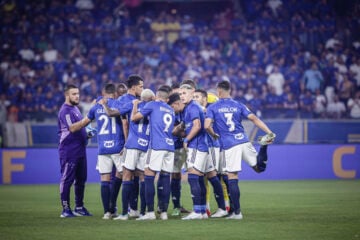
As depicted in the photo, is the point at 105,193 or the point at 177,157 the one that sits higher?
the point at 177,157

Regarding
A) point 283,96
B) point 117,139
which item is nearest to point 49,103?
point 283,96

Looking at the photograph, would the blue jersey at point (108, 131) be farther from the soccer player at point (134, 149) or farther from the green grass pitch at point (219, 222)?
the green grass pitch at point (219, 222)

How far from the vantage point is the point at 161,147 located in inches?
518

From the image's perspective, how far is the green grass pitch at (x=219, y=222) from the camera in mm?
11039

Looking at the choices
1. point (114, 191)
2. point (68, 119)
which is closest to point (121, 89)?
point (68, 119)

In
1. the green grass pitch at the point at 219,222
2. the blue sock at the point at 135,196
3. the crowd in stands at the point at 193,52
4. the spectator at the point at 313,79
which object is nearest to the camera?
the green grass pitch at the point at 219,222

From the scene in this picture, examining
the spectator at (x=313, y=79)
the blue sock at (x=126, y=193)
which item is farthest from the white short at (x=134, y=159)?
the spectator at (x=313, y=79)

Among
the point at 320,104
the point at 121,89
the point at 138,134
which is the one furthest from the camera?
the point at 320,104

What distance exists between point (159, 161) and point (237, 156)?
1.39 meters

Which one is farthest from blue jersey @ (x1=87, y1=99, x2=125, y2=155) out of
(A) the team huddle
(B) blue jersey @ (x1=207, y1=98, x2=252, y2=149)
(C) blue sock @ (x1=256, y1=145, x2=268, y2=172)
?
(C) blue sock @ (x1=256, y1=145, x2=268, y2=172)

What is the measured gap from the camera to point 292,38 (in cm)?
3195

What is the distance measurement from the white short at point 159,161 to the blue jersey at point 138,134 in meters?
0.24

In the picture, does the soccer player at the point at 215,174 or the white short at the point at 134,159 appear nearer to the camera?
the white short at the point at 134,159

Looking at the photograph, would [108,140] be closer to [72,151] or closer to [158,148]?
[72,151]
